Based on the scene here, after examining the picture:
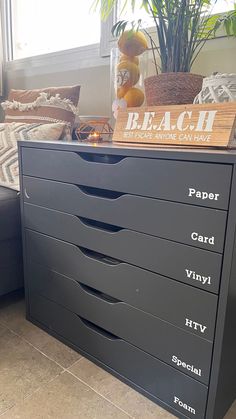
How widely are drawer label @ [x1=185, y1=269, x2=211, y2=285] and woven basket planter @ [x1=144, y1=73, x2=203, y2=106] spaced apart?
1.46 feet

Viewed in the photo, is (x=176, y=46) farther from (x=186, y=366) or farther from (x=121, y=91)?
(x=186, y=366)

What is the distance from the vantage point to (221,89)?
29.0 inches

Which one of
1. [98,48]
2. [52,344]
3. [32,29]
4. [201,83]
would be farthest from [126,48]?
[32,29]

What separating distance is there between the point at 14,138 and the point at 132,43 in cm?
57

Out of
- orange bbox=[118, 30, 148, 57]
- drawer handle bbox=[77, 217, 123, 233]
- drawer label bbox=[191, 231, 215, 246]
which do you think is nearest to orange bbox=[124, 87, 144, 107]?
orange bbox=[118, 30, 148, 57]

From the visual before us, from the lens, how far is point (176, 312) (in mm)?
667

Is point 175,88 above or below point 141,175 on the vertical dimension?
above

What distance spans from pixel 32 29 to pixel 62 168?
1.43 m

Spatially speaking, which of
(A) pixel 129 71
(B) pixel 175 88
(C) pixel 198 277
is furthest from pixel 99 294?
(A) pixel 129 71

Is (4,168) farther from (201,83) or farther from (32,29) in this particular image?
(32,29)

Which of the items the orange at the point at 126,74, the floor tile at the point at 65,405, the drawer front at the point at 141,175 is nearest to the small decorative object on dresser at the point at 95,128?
the orange at the point at 126,74

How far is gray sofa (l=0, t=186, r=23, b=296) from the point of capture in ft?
3.36

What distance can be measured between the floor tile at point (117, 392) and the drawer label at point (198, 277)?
1.22ft

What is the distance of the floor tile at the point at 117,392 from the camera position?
0.74 m
